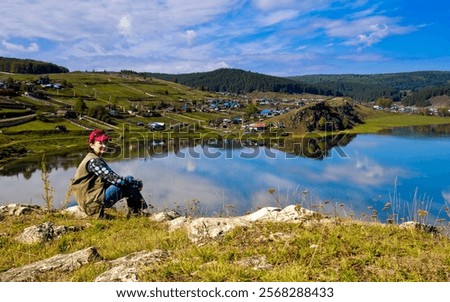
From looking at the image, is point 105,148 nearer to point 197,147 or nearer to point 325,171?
point 325,171

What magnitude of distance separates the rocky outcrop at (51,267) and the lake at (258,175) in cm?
2375

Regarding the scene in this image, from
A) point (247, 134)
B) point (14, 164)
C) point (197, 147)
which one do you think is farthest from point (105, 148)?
point (247, 134)

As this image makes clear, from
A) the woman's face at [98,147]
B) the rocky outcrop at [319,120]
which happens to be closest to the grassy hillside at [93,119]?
the rocky outcrop at [319,120]

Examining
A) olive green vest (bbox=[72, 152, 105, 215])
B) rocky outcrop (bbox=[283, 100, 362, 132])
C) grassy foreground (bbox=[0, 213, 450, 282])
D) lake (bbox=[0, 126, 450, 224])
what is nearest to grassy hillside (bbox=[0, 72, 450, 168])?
rocky outcrop (bbox=[283, 100, 362, 132])

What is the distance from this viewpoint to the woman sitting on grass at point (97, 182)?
859 cm

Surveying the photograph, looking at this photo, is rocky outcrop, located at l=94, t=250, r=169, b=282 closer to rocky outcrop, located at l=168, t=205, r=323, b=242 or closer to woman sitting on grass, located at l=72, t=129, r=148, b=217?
rocky outcrop, located at l=168, t=205, r=323, b=242

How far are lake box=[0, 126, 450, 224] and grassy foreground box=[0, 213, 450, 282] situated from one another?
2293 cm

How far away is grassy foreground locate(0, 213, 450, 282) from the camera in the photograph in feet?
14.6

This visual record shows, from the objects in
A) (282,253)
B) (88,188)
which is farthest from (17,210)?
(282,253)

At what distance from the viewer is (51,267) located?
5.27 meters

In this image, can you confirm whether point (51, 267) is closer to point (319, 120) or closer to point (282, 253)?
point (282, 253)

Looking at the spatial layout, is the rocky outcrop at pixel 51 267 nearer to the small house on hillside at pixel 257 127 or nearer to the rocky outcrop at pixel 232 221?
the rocky outcrop at pixel 232 221

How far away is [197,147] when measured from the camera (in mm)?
104062
